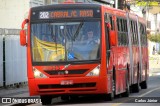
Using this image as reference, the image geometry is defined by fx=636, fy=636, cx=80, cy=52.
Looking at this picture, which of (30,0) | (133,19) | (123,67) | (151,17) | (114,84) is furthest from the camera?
(151,17)

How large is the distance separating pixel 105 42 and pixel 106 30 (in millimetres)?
542

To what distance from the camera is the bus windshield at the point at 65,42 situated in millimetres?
19641

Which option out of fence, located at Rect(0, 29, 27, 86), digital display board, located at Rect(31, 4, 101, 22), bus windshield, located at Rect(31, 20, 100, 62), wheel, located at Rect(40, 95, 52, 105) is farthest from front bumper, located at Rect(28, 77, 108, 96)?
fence, located at Rect(0, 29, 27, 86)

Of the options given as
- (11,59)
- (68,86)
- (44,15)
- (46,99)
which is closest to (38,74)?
(68,86)

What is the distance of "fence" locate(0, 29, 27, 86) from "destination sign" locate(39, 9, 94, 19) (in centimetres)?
832

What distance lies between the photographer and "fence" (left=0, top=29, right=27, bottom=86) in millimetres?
28297

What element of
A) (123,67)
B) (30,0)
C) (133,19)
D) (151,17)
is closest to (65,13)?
(123,67)

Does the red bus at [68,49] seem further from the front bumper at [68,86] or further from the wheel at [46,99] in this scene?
A: the wheel at [46,99]

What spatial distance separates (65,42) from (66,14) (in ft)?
3.03

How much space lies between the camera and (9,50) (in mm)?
28953

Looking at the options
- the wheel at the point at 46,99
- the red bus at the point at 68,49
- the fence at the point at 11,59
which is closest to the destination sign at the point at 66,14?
the red bus at the point at 68,49

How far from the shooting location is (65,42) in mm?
19719

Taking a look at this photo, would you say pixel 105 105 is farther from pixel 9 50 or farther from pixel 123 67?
pixel 9 50

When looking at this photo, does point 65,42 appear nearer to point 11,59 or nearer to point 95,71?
point 95,71
